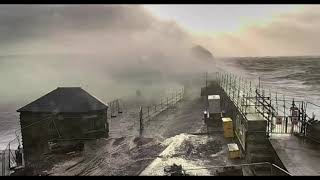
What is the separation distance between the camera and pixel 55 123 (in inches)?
1112

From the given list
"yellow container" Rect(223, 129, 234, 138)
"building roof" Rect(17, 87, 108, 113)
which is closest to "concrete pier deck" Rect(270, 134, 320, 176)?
"yellow container" Rect(223, 129, 234, 138)

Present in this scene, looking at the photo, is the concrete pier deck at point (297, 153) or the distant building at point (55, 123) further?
the distant building at point (55, 123)

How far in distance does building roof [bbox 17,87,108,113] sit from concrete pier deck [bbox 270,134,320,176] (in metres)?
15.6

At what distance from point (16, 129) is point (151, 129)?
1241 inches

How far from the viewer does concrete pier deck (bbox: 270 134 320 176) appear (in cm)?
1327

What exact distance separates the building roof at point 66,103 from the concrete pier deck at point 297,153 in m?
15.6

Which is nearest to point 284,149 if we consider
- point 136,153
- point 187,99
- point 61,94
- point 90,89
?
point 136,153

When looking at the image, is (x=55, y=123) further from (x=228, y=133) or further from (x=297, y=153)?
(x=297, y=153)

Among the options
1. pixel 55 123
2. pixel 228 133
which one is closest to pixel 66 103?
pixel 55 123

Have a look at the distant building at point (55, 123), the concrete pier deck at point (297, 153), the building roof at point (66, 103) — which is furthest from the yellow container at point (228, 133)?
the building roof at point (66, 103)

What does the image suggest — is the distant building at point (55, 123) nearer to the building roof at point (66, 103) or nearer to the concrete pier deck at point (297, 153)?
the building roof at point (66, 103)

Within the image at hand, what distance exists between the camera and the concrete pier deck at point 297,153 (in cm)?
1327

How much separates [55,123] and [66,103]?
1.77 meters

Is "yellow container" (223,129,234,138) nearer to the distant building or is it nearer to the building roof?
the distant building
